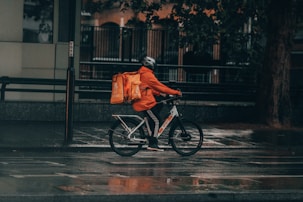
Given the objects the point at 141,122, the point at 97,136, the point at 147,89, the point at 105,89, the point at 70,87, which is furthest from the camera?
the point at 105,89

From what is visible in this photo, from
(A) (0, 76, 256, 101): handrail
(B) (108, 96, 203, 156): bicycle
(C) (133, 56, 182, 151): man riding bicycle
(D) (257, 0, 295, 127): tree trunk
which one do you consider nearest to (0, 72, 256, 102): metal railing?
(A) (0, 76, 256, 101): handrail

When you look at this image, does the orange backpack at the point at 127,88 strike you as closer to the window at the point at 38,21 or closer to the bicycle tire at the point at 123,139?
the bicycle tire at the point at 123,139

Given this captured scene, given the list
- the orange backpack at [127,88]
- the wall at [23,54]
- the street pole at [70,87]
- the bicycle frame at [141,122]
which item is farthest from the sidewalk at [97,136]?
the wall at [23,54]

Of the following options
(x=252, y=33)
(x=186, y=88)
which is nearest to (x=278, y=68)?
(x=252, y=33)

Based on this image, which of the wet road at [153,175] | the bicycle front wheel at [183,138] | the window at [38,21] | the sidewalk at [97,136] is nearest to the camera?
the wet road at [153,175]

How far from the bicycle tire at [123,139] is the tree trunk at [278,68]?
7.62m

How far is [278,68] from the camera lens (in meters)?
23.0

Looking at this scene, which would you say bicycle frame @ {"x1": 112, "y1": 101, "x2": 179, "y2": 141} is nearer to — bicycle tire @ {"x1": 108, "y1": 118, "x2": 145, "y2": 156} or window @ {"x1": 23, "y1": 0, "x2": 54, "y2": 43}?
bicycle tire @ {"x1": 108, "y1": 118, "x2": 145, "y2": 156}

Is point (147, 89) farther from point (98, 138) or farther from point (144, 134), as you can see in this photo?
point (98, 138)

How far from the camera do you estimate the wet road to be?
10.5m

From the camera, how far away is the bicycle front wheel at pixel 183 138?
643 inches

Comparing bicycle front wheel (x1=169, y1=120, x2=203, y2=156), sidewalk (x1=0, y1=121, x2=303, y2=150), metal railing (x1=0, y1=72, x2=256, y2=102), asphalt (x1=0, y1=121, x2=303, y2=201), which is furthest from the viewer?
metal railing (x1=0, y1=72, x2=256, y2=102)

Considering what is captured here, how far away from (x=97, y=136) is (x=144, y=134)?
3.25m

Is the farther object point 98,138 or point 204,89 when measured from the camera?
point 204,89
